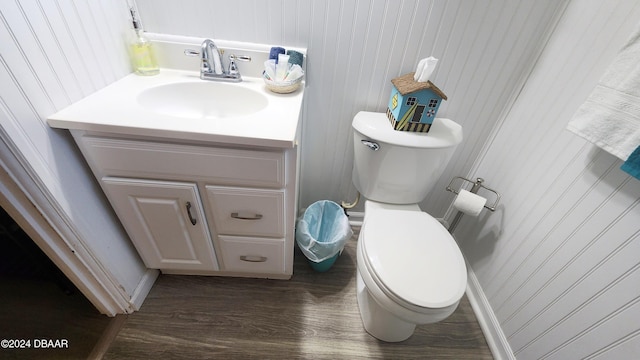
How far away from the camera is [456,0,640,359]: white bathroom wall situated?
2.14ft

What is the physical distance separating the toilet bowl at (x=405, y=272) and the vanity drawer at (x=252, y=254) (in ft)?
1.13

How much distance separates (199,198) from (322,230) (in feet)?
2.18

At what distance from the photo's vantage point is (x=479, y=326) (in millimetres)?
1104

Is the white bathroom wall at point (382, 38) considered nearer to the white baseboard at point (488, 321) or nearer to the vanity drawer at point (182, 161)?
the vanity drawer at point (182, 161)

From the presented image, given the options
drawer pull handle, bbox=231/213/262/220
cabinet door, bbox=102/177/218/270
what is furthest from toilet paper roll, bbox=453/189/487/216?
cabinet door, bbox=102/177/218/270

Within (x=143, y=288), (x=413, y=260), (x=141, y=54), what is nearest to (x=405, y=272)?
(x=413, y=260)

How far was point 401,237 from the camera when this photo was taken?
90cm

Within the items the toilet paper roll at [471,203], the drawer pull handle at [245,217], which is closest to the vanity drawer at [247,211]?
the drawer pull handle at [245,217]

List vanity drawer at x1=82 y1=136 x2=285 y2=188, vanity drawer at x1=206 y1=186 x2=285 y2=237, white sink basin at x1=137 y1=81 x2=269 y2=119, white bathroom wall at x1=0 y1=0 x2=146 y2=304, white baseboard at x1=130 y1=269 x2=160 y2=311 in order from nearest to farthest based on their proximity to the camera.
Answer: white bathroom wall at x1=0 y1=0 x2=146 y2=304 → vanity drawer at x1=82 y1=136 x2=285 y2=188 → vanity drawer at x1=206 y1=186 x2=285 y2=237 → white sink basin at x1=137 y1=81 x2=269 y2=119 → white baseboard at x1=130 y1=269 x2=160 y2=311

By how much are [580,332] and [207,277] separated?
1.39 metres

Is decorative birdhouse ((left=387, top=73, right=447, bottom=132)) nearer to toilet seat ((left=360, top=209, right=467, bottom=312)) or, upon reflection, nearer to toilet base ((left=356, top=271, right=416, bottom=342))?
toilet seat ((left=360, top=209, right=467, bottom=312))

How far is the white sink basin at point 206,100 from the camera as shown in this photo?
0.89 m

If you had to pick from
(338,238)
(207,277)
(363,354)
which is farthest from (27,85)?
(363,354)

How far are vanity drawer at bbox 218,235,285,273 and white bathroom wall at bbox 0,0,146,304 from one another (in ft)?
1.27
